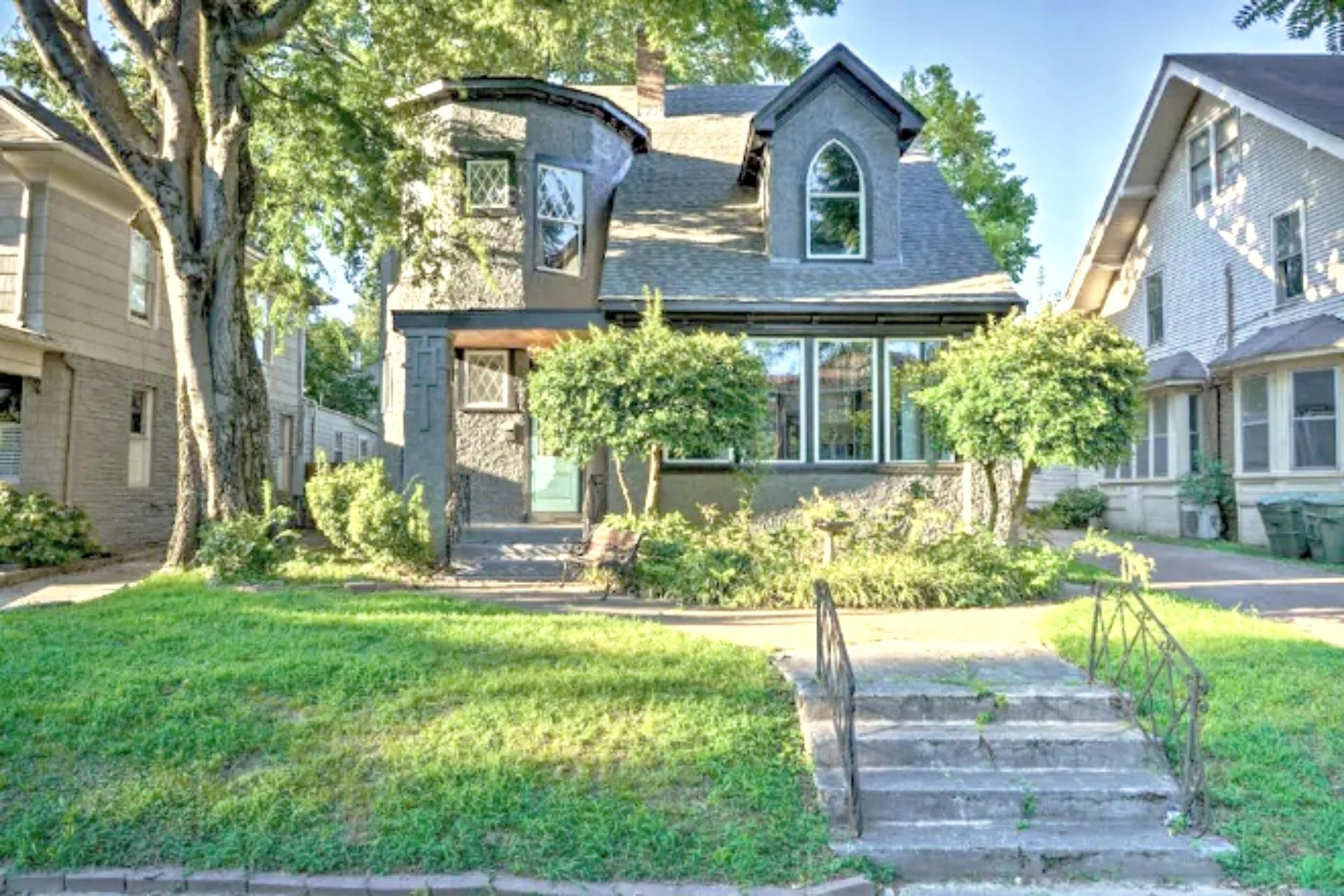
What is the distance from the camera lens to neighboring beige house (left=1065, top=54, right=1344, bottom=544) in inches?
547

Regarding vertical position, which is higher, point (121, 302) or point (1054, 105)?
point (1054, 105)

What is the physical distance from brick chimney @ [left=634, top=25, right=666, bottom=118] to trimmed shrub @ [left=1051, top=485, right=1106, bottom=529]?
13.5 meters

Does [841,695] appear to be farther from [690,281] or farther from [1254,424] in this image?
[1254,424]

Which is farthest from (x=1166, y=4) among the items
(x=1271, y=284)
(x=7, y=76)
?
(x=7, y=76)

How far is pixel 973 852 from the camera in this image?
4.27 meters

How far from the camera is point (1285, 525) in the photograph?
13469 mm

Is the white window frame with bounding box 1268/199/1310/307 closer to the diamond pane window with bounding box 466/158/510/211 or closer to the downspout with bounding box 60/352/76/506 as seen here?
the diamond pane window with bounding box 466/158/510/211

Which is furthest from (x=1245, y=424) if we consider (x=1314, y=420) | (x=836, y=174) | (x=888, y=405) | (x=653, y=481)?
(x=653, y=481)

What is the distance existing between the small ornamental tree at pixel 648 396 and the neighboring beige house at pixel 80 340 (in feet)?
23.7

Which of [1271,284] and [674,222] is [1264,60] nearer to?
[1271,284]

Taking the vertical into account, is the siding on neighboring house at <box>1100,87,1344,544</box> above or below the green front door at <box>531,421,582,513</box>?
above

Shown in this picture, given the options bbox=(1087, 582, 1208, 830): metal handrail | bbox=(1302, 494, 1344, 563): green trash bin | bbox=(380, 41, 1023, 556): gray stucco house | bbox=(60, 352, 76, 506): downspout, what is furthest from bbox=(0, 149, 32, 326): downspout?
bbox=(1302, 494, 1344, 563): green trash bin

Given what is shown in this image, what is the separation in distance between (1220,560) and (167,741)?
1426 cm

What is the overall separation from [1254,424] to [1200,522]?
7.61ft
